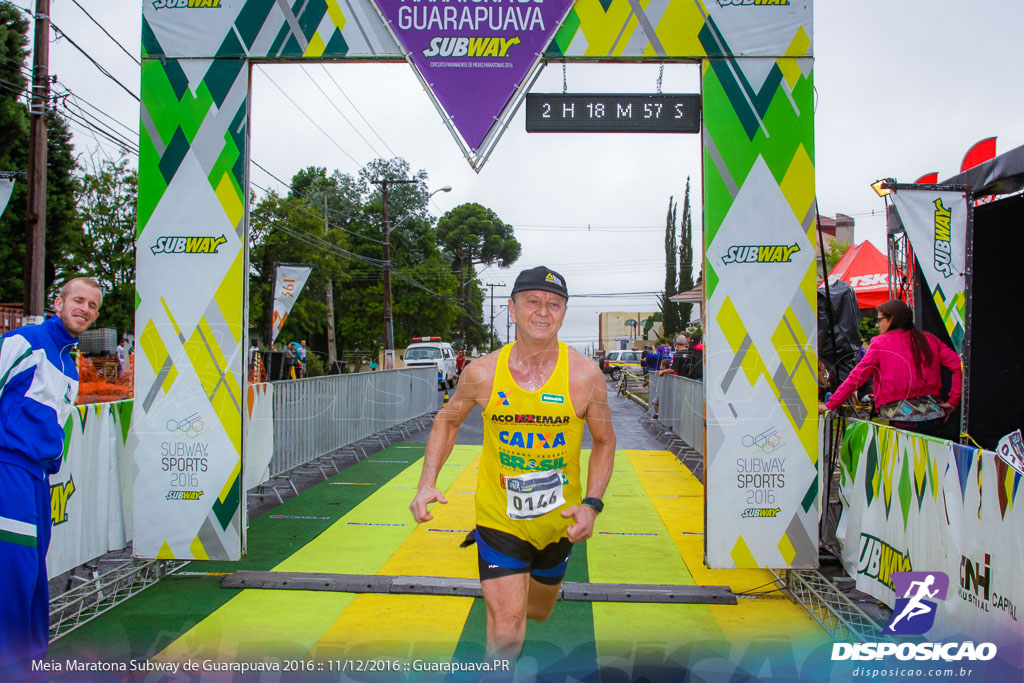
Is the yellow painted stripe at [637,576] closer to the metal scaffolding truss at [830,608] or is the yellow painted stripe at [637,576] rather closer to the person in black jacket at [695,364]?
the metal scaffolding truss at [830,608]

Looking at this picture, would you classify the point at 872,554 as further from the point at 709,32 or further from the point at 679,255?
the point at 679,255

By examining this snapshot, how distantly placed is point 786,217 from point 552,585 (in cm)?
346

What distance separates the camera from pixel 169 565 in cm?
598

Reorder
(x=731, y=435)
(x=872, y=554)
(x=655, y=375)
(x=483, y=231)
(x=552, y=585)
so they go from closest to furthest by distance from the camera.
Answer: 1. (x=552, y=585)
2. (x=872, y=554)
3. (x=731, y=435)
4. (x=483, y=231)
5. (x=655, y=375)

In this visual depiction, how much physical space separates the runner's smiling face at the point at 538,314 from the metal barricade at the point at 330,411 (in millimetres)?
6446

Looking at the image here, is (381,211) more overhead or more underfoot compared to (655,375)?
more overhead

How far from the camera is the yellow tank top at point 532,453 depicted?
10.7 feet

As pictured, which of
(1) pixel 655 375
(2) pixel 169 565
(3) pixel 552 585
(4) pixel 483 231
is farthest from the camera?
(1) pixel 655 375

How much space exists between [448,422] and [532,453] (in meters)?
0.48

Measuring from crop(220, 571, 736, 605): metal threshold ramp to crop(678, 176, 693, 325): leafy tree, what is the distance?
41.7 m

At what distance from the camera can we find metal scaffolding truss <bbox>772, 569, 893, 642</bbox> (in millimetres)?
4543

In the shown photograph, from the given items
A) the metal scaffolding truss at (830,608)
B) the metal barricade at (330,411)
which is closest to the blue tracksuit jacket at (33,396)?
the metal scaffolding truss at (830,608)

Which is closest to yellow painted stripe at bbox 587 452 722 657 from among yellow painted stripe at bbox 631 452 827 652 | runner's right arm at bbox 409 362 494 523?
yellow painted stripe at bbox 631 452 827 652

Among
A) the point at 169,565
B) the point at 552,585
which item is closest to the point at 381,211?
the point at 169,565
